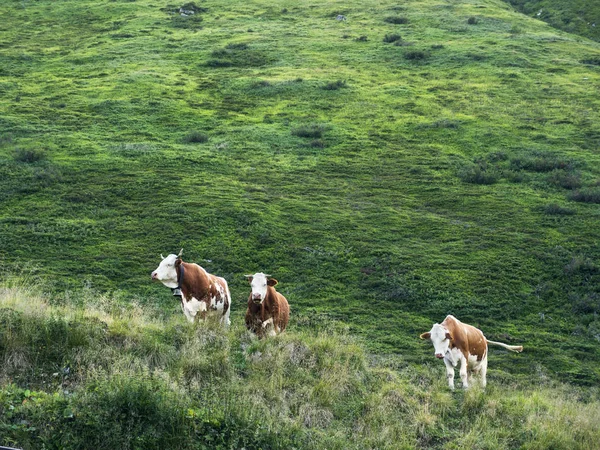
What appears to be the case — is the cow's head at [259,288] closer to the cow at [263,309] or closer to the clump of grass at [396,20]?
the cow at [263,309]

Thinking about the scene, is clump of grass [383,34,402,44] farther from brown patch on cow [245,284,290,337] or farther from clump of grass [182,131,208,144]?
brown patch on cow [245,284,290,337]

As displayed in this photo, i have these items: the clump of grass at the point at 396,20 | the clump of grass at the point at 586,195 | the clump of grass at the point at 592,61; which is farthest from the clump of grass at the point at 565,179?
the clump of grass at the point at 396,20

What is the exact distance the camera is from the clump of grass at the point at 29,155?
34500 millimetres

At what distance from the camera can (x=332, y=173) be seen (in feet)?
120

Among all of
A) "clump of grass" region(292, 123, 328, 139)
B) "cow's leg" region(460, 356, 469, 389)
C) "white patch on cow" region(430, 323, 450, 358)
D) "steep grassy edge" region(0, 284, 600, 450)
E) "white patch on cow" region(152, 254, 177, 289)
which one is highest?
"steep grassy edge" region(0, 284, 600, 450)

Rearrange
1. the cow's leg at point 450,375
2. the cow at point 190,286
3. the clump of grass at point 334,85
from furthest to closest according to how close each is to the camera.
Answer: the clump of grass at point 334,85, the cow at point 190,286, the cow's leg at point 450,375

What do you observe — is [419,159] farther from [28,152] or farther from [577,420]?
[577,420]

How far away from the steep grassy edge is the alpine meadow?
0.14ft

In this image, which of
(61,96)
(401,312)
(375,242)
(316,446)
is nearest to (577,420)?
(316,446)

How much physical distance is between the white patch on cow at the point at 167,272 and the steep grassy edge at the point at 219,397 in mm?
1595

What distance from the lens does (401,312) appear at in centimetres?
2269

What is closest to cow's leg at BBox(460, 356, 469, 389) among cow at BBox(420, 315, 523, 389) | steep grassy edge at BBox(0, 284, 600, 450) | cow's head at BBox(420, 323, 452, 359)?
cow at BBox(420, 315, 523, 389)

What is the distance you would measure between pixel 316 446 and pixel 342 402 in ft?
6.23

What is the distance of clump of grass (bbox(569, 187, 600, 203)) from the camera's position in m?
33.6
